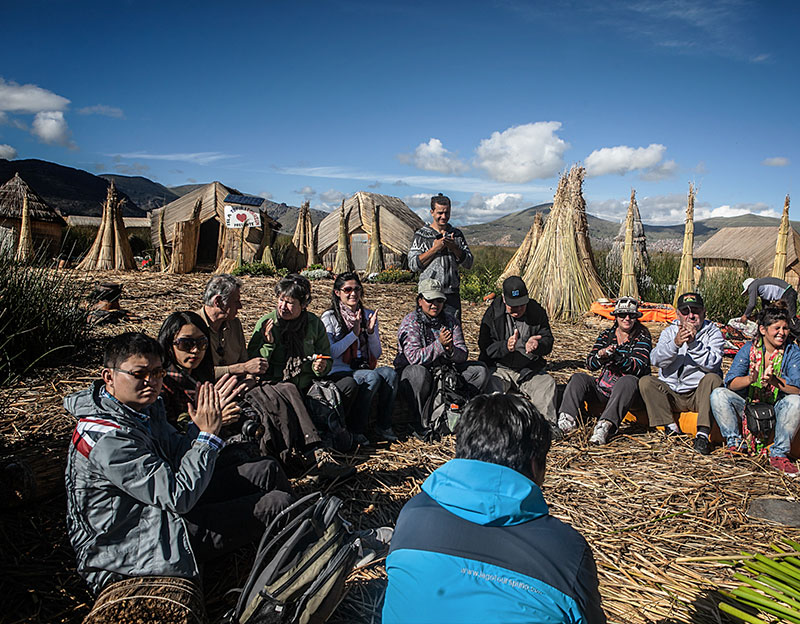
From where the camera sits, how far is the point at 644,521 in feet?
10.8

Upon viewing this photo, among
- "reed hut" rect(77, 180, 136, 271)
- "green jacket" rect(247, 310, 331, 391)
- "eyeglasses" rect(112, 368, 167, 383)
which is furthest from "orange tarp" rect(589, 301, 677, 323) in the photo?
"reed hut" rect(77, 180, 136, 271)

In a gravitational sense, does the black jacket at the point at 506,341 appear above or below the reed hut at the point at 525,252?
below

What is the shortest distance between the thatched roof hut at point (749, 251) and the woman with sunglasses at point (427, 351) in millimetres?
11196

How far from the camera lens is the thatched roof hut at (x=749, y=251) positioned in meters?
13.5

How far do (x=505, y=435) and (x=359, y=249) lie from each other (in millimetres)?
16609

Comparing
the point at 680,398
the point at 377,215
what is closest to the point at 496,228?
the point at 377,215

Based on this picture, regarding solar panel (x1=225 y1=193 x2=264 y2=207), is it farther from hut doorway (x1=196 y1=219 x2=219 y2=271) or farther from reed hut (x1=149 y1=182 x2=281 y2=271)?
hut doorway (x1=196 y1=219 x2=219 y2=271)

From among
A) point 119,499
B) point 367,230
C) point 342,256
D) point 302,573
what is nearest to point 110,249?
point 342,256

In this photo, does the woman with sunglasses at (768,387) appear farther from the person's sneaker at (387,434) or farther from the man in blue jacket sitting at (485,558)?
the man in blue jacket sitting at (485,558)

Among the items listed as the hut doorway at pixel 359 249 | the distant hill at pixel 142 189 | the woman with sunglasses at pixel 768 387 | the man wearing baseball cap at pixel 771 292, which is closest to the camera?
the woman with sunglasses at pixel 768 387

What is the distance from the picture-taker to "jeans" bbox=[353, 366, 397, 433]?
14.4 feet

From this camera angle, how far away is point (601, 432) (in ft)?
14.4

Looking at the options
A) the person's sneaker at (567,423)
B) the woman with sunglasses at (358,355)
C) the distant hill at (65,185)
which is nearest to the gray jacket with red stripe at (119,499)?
the woman with sunglasses at (358,355)

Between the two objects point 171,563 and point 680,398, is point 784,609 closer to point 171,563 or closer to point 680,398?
point 171,563
